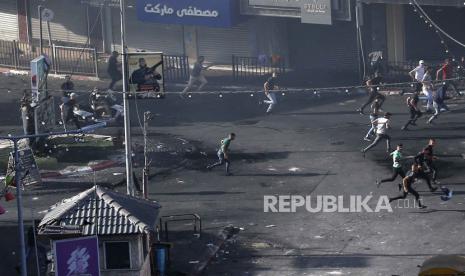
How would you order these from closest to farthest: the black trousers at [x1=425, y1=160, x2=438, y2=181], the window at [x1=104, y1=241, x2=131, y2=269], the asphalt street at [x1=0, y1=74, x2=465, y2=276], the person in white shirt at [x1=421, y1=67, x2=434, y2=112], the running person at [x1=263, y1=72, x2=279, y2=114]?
the window at [x1=104, y1=241, x2=131, y2=269], the asphalt street at [x1=0, y1=74, x2=465, y2=276], the black trousers at [x1=425, y1=160, x2=438, y2=181], the person in white shirt at [x1=421, y1=67, x2=434, y2=112], the running person at [x1=263, y1=72, x2=279, y2=114]

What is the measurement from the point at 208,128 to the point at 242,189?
7.53m

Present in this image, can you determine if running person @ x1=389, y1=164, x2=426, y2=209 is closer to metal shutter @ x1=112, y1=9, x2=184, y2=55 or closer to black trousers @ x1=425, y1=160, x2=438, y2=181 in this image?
black trousers @ x1=425, y1=160, x2=438, y2=181

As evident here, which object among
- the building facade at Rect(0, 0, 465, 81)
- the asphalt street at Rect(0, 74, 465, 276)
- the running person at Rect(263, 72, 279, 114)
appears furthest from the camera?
the building facade at Rect(0, 0, 465, 81)

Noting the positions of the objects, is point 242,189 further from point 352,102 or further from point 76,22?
point 76,22

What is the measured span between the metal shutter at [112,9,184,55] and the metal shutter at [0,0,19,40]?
5.91 metres

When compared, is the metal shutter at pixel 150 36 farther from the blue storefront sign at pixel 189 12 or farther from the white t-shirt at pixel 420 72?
the white t-shirt at pixel 420 72

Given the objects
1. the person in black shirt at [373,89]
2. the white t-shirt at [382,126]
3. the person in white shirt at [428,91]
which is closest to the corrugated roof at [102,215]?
the white t-shirt at [382,126]

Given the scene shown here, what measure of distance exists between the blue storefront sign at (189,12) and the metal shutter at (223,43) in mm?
2273

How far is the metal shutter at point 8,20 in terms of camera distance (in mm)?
55272

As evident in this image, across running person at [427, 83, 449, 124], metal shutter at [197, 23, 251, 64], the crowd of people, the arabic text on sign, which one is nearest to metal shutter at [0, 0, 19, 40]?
the arabic text on sign

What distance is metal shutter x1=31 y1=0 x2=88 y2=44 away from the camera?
5338 centimetres

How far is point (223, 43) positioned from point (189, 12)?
9.87ft

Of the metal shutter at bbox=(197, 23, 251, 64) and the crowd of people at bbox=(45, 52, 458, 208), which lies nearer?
the crowd of people at bbox=(45, 52, 458, 208)
